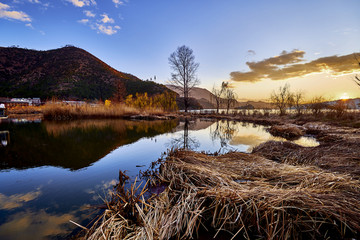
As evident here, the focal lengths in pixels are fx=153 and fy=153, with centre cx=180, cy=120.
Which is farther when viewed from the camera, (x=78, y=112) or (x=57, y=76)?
(x=57, y=76)

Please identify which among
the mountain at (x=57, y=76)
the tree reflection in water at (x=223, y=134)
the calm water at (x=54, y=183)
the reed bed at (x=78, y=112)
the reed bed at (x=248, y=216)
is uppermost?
the mountain at (x=57, y=76)

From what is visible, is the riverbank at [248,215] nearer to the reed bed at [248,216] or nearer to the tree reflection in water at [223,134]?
the reed bed at [248,216]

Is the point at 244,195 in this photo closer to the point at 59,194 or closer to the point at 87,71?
the point at 59,194

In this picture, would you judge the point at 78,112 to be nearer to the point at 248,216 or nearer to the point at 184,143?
the point at 184,143

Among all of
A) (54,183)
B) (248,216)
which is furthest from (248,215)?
(54,183)

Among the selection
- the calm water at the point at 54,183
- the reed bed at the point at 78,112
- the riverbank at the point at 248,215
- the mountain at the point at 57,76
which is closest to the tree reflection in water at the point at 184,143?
the calm water at the point at 54,183

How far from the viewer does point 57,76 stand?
191 ft

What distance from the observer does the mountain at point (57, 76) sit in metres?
51.4

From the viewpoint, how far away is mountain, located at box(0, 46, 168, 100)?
51375mm

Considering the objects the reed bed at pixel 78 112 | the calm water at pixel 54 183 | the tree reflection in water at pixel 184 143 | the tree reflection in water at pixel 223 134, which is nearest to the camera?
the calm water at pixel 54 183

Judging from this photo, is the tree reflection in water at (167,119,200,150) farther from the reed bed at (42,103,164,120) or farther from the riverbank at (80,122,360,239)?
the reed bed at (42,103,164,120)

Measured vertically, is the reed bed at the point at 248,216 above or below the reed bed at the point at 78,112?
below

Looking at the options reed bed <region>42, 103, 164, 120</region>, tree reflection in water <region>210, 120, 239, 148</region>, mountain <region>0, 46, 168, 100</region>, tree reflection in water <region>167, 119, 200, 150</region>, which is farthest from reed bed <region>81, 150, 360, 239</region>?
mountain <region>0, 46, 168, 100</region>

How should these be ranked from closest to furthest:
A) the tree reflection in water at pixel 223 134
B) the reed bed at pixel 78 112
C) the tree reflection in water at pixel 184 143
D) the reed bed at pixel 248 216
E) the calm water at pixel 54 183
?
the reed bed at pixel 248 216 < the calm water at pixel 54 183 < the tree reflection in water at pixel 184 143 < the tree reflection in water at pixel 223 134 < the reed bed at pixel 78 112
